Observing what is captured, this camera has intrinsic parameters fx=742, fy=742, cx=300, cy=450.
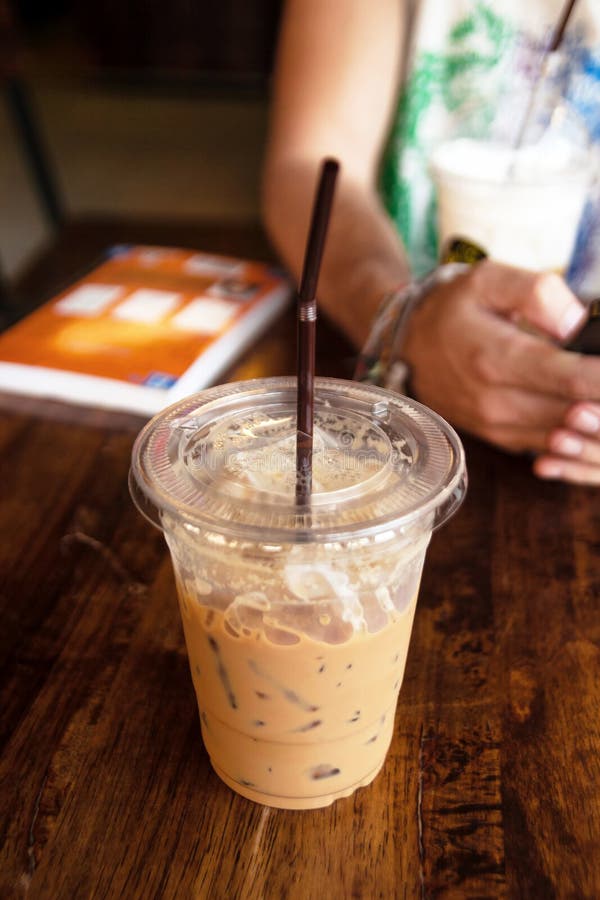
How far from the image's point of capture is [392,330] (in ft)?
3.38

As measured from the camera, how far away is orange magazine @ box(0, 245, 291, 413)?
1026 mm

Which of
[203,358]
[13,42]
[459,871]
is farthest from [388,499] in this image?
[13,42]

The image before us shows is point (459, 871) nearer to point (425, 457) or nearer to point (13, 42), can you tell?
point (425, 457)

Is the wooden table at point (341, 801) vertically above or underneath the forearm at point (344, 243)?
underneath

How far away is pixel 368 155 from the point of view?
159 centimetres

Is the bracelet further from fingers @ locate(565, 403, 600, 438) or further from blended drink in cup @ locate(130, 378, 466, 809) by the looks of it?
blended drink in cup @ locate(130, 378, 466, 809)

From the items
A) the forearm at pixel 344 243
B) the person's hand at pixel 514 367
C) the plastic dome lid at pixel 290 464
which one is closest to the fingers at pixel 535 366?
the person's hand at pixel 514 367

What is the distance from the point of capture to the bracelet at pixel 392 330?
100 cm

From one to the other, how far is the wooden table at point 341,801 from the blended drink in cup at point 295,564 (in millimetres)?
41

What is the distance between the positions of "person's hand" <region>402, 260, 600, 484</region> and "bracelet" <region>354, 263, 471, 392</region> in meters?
0.02

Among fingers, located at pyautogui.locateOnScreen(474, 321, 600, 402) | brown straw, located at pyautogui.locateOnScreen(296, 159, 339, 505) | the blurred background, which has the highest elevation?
brown straw, located at pyautogui.locateOnScreen(296, 159, 339, 505)

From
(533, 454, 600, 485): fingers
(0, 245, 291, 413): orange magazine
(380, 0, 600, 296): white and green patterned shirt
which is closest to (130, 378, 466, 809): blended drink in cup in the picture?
(533, 454, 600, 485): fingers

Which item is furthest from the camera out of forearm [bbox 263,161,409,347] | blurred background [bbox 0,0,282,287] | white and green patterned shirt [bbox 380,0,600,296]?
blurred background [bbox 0,0,282,287]

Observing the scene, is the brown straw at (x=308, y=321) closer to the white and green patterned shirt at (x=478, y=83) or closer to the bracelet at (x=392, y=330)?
the bracelet at (x=392, y=330)
